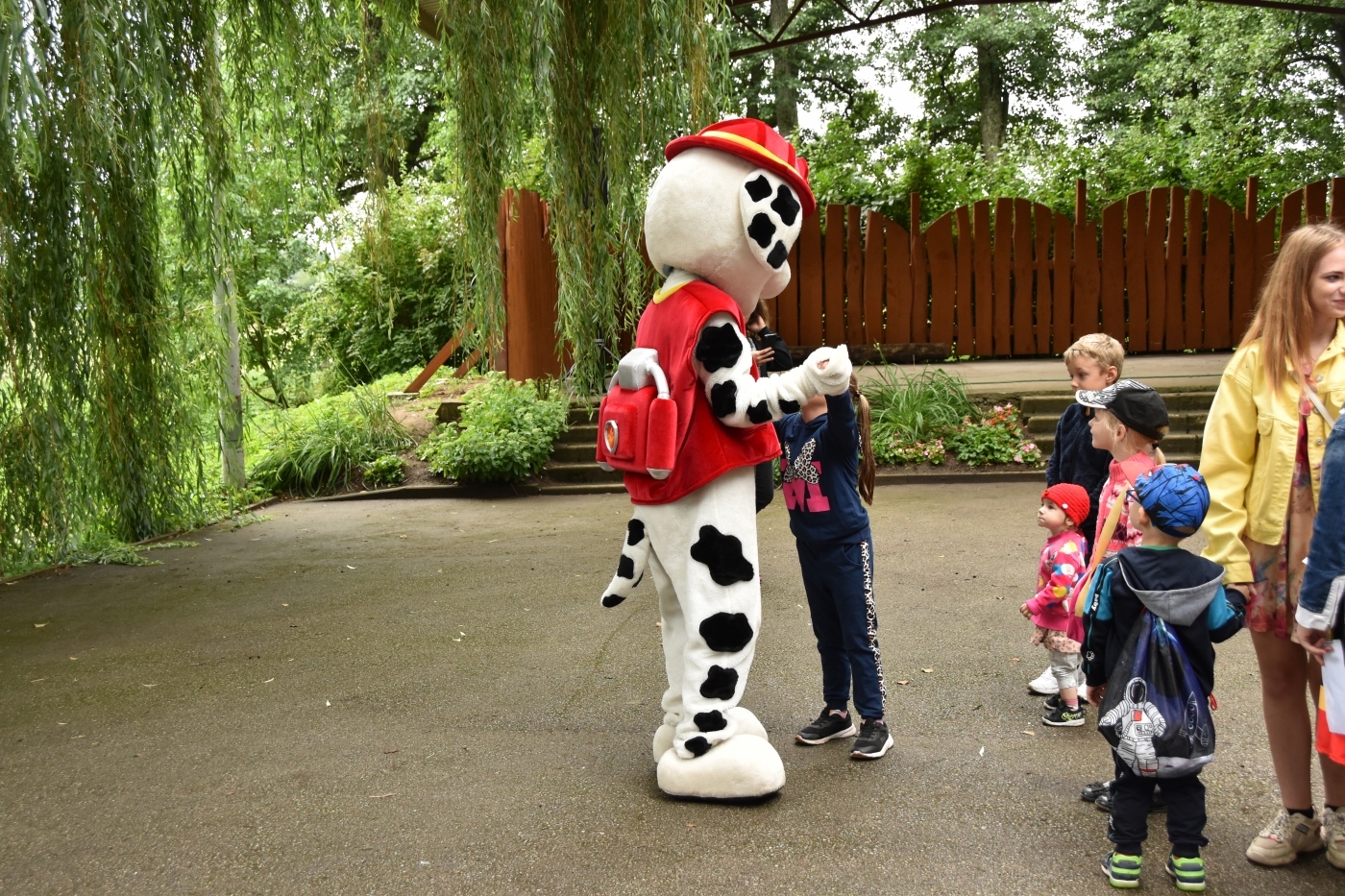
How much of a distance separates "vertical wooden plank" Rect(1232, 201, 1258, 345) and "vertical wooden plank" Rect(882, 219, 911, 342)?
11.8 feet

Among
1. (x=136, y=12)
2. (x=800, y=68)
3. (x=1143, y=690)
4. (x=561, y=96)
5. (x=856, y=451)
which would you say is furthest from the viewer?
(x=800, y=68)

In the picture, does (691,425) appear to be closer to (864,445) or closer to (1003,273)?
(864,445)

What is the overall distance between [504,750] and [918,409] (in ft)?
23.4

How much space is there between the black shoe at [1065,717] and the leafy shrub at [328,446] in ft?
26.3

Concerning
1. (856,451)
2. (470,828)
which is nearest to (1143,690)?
(856,451)

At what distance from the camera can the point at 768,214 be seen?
3.48m

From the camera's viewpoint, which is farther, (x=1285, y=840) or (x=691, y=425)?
(x=691, y=425)

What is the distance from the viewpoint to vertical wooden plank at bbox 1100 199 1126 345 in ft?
41.4

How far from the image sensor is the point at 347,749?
12.7 ft

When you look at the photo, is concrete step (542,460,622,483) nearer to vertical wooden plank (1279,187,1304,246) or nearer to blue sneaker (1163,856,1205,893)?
blue sneaker (1163,856,1205,893)

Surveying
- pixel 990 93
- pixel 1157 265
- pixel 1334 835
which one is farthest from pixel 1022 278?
pixel 990 93

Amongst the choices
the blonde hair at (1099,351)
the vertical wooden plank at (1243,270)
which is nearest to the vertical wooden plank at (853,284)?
the vertical wooden plank at (1243,270)

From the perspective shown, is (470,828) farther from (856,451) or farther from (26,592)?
(26,592)

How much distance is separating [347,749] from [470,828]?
893 millimetres
